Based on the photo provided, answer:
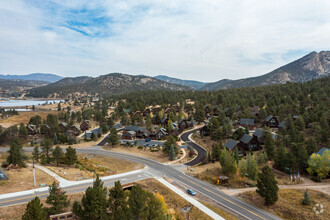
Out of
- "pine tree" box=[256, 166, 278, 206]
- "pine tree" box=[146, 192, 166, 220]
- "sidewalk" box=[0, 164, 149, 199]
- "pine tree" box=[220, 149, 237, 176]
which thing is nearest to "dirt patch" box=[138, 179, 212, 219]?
"pine tree" box=[146, 192, 166, 220]

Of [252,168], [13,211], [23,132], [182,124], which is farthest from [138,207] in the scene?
[23,132]

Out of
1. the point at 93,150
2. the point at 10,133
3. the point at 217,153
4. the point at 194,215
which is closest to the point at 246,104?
the point at 217,153

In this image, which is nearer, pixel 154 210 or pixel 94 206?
pixel 154 210

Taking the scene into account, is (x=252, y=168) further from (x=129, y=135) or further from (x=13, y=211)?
(x=129, y=135)

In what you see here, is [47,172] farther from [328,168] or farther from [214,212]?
[328,168]

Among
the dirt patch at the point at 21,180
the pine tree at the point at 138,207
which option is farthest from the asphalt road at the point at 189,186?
the pine tree at the point at 138,207

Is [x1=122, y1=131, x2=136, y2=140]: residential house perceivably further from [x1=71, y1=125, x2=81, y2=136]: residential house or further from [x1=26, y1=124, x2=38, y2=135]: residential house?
[x1=26, y1=124, x2=38, y2=135]: residential house

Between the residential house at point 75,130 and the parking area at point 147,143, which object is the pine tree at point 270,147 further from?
the residential house at point 75,130
